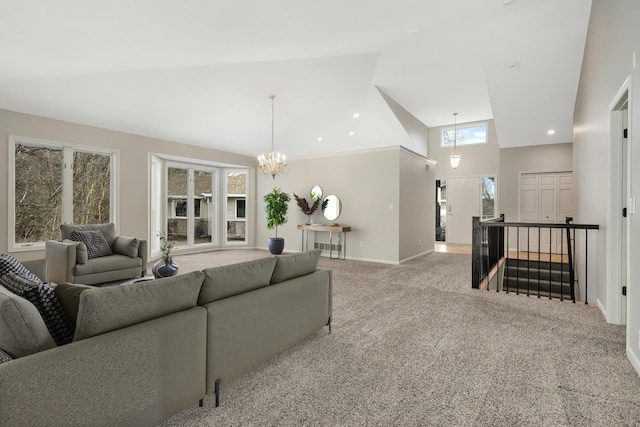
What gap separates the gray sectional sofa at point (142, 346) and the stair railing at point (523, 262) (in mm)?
3299

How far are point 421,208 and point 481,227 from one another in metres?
3.13

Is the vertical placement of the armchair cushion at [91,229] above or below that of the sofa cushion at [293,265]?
above

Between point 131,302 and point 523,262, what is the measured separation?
25.1 feet

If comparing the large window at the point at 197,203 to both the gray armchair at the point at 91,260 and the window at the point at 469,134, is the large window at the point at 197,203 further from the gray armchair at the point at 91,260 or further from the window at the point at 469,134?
the window at the point at 469,134

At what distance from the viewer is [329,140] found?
25.8 feet

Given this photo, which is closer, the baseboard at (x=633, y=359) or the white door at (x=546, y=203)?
the baseboard at (x=633, y=359)

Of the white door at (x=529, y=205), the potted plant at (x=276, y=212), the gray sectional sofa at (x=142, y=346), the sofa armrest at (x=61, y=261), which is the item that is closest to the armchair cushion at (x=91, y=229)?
the sofa armrest at (x=61, y=261)

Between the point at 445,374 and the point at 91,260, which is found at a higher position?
the point at 91,260

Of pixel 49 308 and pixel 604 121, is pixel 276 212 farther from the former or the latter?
pixel 49 308

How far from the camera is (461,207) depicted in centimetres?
935

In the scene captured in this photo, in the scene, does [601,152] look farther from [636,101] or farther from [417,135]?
[417,135]

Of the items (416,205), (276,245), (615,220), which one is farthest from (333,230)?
(615,220)

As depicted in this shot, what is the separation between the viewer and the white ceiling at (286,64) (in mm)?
3627

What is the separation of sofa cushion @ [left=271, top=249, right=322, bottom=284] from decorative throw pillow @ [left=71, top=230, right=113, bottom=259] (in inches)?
143
